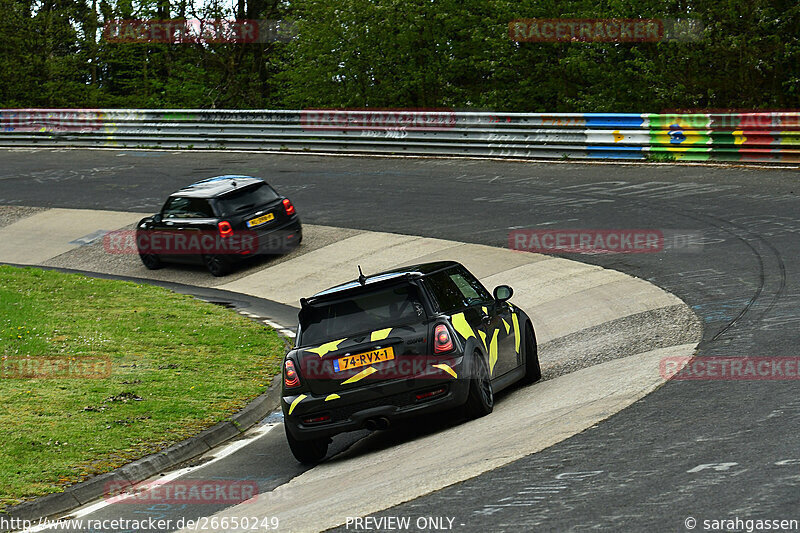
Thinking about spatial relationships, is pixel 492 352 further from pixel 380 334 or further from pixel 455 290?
pixel 380 334

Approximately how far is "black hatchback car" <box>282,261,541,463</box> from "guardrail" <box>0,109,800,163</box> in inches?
538

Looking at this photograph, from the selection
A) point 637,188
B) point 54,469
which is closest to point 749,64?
point 637,188

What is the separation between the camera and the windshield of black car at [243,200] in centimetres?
1867

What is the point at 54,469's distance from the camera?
28.0 feet

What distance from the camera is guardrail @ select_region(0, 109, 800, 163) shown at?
21.3 meters

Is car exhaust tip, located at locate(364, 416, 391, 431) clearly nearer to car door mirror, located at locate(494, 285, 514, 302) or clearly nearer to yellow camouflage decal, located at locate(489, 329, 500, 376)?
yellow camouflage decal, located at locate(489, 329, 500, 376)

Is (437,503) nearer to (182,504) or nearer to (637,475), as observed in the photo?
(637,475)

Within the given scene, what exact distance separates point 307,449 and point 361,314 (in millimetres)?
1240

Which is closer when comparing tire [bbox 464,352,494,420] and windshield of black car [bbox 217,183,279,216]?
tire [bbox 464,352,494,420]

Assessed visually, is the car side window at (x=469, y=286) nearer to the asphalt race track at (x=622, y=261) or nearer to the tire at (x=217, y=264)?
the asphalt race track at (x=622, y=261)

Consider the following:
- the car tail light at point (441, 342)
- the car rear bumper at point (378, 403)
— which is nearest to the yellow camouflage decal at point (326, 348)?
the car rear bumper at point (378, 403)

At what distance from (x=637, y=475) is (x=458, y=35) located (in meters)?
28.2

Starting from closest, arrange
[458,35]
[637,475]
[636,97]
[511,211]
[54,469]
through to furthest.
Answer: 1. [637,475]
2. [54,469]
3. [511,211]
4. [636,97]
5. [458,35]

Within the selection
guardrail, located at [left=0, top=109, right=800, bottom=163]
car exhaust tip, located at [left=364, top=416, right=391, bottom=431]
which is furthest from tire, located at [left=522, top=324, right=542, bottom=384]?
guardrail, located at [left=0, top=109, right=800, bottom=163]
